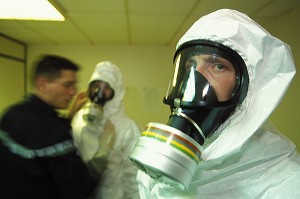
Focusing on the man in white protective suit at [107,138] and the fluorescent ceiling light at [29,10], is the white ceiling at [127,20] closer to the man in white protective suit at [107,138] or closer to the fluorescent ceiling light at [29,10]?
the fluorescent ceiling light at [29,10]

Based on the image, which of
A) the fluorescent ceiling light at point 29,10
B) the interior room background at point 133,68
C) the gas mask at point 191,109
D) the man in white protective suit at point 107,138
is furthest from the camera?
the interior room background at point 133,68

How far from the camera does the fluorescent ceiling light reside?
1.93m

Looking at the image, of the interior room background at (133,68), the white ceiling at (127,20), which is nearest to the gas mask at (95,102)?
the white ceiling at (127,20)

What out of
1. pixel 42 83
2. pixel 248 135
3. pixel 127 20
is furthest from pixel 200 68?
pixel 127 20

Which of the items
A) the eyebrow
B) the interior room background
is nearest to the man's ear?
the eyebrow

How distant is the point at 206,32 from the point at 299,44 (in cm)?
173

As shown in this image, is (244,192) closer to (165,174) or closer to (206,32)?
(165,174)

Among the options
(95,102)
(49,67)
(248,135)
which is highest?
(49,67)

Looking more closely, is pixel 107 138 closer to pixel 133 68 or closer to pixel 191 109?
pixel 191 109

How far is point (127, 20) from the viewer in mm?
2375

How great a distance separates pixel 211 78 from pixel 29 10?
2.04 metres

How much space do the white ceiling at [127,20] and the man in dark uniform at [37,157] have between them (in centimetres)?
104

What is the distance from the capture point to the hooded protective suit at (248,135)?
0.63 metres

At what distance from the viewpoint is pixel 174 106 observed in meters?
0.62
